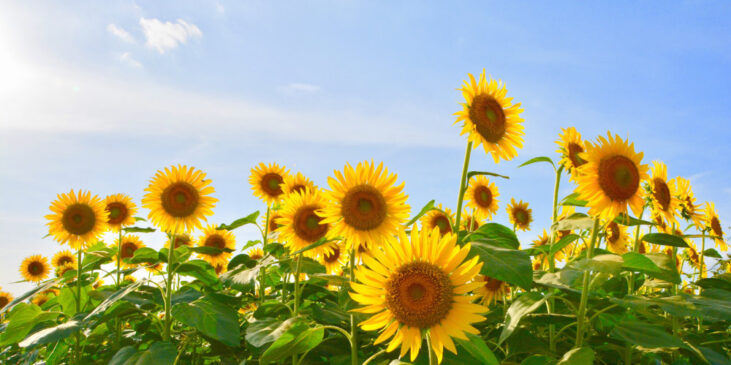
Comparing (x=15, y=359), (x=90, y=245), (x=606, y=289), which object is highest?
(x=606, y=289)

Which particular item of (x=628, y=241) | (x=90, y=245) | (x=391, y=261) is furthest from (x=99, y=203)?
(x=628, y=241)

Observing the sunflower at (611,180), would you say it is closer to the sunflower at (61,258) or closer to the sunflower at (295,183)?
the sunflower at (295,183)

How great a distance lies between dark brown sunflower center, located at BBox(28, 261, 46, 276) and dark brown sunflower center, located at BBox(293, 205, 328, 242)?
9.30 meters

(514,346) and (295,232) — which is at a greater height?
(295,232)

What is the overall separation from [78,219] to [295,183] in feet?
7.84

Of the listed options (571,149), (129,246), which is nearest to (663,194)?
(571,149)

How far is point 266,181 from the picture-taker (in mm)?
5812

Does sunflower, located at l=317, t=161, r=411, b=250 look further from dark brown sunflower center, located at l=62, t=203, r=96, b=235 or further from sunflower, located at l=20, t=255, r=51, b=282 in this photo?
sunflower, located at l=20, t=255, r=51, b=282

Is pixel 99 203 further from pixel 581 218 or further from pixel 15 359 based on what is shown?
pixel 581 218

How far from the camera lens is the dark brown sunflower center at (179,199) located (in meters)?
4.45

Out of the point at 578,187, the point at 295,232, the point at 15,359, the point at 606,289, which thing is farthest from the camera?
the point at 15,359

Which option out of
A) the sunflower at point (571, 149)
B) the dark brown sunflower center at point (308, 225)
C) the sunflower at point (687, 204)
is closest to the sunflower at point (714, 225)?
the sunflower at point (687, 204)

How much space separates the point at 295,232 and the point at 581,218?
1929 mm

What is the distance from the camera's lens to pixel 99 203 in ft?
18.2
